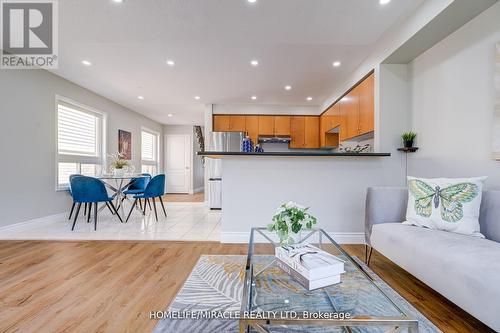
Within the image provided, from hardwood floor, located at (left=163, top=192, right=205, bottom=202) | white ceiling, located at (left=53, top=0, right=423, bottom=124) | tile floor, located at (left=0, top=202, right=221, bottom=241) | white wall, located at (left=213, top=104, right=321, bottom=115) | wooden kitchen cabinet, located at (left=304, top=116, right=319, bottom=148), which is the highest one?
white ceiling, located at (left=53, top=0, right=423, bottom=124)

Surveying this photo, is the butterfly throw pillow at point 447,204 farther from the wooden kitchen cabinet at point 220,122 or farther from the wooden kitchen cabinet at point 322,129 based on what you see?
the wooden kitchen cabinet at point 220,122

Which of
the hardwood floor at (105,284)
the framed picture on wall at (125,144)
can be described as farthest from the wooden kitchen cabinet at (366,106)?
the framed picture on wall at (125,144)

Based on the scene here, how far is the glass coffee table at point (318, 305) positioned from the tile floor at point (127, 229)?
1944 millimetres

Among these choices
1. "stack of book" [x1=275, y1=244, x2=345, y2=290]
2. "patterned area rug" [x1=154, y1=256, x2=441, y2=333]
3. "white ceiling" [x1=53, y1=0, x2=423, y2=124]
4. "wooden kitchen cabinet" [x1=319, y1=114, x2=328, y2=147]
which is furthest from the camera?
"wooden kitchen cabinet" [x1=319, y1=114, x2=328, y2=147]

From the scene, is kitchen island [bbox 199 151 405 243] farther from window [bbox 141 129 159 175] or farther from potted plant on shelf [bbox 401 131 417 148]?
window [bbox 141 129 159 175]

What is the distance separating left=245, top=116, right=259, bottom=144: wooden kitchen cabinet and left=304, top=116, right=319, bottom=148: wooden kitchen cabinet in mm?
1207

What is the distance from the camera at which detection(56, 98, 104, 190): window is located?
14.0 feet

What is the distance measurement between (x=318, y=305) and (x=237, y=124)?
5.10 m

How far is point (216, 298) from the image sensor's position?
1.71 m

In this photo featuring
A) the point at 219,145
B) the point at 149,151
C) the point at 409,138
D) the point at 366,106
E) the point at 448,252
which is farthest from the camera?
the point at 149,151

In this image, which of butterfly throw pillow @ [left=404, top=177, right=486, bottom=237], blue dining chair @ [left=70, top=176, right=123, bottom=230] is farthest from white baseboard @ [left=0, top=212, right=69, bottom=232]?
butterfly throw pillow @ [left=404, top=177, right=486, bottom=237]

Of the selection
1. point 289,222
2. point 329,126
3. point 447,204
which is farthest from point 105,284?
point 329,126

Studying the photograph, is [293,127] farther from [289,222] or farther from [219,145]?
[289,222]

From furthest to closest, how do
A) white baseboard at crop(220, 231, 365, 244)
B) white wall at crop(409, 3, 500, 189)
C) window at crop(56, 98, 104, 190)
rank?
window at crop(56, 98, 104, 190) < white baseboard at crop(220, 231, 365, 244) < white wall at crop(409, 3, 500, 189)
